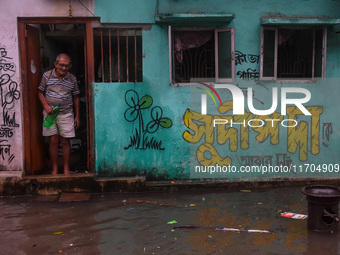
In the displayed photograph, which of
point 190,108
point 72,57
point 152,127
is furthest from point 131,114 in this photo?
point 72,57

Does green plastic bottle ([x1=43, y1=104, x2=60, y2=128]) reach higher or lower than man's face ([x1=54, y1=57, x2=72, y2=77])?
lower

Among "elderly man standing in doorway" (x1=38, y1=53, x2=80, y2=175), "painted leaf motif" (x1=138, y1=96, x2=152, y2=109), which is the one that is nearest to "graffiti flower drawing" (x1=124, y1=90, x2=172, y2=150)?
"painted leaf motif" (x1=138, y1=96, x2=152, y2=109)

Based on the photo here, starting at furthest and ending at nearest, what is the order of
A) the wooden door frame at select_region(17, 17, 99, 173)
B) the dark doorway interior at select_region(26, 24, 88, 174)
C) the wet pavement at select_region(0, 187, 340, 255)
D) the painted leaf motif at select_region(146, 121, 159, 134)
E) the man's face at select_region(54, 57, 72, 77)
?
the dark doorway interior at select_region(26, 24, 88, 174), the painted leaf motif at select_region(146, 121, 159, 134), the man's face at select_region(54, 57, 72, 77), the wooden door frame at select_region(17, 17, 99, 173), the wet pavement at select_region(0, 187, 340, 255)

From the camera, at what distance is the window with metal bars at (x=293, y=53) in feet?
23.9

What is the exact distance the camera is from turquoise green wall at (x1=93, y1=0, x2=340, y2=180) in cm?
707

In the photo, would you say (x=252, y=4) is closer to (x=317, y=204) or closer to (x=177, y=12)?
(x=177, y=12)

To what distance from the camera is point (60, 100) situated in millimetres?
7156

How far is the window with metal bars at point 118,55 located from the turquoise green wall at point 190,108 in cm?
18

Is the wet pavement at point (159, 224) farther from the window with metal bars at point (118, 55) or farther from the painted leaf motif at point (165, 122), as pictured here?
the window with metal bars at point (118, 55)

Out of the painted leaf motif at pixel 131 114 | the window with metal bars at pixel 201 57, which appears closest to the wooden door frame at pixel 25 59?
the painted leaf motif at pixel 131 114

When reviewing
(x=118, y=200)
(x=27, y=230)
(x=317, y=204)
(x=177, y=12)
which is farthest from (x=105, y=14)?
(x=317, y=204)

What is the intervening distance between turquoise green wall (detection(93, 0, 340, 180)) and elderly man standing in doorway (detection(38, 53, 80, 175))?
584mm

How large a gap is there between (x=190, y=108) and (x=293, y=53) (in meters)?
2.23

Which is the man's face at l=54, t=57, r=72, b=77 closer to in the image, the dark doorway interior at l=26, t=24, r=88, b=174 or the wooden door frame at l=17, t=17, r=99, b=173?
the wooden door frame at l=17, t=17, r=99, b=173
